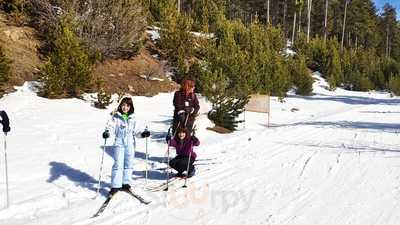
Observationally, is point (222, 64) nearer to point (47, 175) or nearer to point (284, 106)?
point (284, 106)

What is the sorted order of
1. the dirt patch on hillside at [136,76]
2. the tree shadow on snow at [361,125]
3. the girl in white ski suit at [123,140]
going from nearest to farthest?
the girl in white ski suit at [123,140] → the tree shadow on snow at [361,125] → the dirt patch on hillside at [136,76]

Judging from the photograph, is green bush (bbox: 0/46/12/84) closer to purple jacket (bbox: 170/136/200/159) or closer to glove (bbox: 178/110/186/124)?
glove (bbox: 178/110/186/124)

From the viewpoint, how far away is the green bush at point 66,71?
48.5ft

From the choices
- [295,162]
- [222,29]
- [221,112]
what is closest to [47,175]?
[295,162]

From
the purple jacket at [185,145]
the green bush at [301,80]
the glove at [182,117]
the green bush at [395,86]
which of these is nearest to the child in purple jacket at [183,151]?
the purple jacket at [185,145]

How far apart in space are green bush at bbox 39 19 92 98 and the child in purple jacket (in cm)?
742

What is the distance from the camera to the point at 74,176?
847 centimetres

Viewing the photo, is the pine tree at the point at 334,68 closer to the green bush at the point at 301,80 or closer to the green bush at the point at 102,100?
the green bush at the point at 301,80

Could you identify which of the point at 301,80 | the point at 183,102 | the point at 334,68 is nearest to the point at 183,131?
the point at 183,102

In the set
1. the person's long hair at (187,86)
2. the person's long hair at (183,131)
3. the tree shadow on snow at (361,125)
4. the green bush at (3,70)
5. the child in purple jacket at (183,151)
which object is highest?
the green bush at (3,70)

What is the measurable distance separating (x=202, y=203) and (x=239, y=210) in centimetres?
60

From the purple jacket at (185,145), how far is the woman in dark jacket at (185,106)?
0.64 meters

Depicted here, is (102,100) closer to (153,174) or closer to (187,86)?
(187,86)

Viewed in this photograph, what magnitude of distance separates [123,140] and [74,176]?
1786mm
